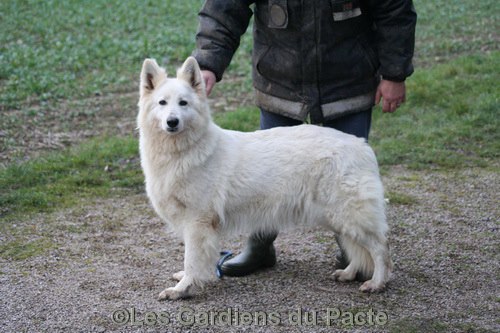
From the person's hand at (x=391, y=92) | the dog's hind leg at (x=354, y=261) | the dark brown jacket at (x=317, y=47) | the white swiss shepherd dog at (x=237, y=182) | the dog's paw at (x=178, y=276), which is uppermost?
the dark brown jacket at (x=317, y=47)

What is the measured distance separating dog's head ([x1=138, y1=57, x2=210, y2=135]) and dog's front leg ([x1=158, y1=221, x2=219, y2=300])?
0.65 meters

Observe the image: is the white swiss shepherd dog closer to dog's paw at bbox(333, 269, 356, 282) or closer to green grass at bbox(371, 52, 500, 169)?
dog's paw at bbox(333, 269, 356, 282)

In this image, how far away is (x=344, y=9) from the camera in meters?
4.40

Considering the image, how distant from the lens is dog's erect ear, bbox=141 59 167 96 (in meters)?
4.46

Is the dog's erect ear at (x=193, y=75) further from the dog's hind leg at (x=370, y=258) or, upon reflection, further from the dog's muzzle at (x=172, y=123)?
the dog's hind leg at (x=370, y=258)

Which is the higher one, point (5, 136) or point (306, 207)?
point (306, 207)

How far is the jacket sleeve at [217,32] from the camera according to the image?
181 inches

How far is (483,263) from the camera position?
4895 mm

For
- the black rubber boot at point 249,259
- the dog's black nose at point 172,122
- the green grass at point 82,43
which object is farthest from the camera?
the green grass at point 82,43

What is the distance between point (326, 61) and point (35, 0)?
1533 cm

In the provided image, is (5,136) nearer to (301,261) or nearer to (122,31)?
(301,261)

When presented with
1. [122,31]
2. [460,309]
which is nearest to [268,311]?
[460,309]

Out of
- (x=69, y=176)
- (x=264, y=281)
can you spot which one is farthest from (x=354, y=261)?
(x=69, y=176)

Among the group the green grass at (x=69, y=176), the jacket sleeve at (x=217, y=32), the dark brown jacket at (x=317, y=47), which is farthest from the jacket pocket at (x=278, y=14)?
the green grass at (x=69, y=176)
